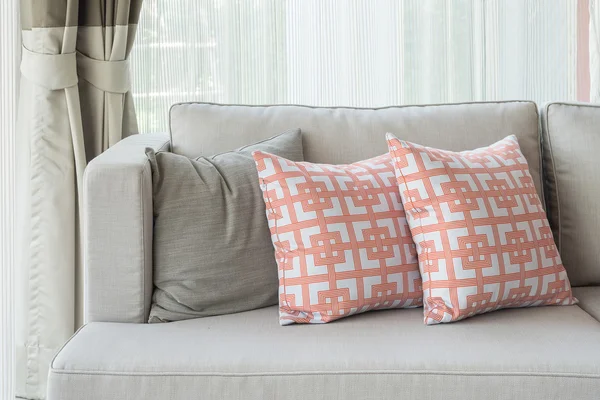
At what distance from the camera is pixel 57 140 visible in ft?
7.63

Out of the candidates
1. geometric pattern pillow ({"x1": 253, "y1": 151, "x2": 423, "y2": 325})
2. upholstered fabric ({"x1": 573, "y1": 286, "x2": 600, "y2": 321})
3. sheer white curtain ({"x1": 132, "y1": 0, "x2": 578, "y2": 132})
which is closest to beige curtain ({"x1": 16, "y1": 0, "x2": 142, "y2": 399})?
sheer white curtain ({"x1": 132, "y1": 0, "x2": 578, "y2": 132})

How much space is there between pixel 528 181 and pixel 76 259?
1370 millimetres

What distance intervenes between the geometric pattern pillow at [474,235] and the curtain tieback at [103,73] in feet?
3.22

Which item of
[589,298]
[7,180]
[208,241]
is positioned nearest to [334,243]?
[208,241]

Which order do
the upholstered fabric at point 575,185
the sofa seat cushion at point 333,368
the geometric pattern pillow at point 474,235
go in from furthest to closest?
the upholstered fabric at point 575,185 < the geometric pattern pillow at point 474,235 < the sofa seat cushion at point 333,368

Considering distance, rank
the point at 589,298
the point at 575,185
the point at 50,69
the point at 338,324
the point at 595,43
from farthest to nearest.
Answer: the point at 595,43, the point at 50,69, the point at 575,185, the point at 589,298, the point at 338,324

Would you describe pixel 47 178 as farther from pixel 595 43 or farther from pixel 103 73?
pixel 595 43


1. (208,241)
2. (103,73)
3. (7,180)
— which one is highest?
(103,73)

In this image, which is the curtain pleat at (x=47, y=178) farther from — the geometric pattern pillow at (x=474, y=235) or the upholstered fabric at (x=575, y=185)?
the upholstered fabric at (x=575, y=185)

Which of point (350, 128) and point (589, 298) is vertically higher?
point (350, 128)

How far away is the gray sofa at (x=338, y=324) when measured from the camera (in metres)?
1.47

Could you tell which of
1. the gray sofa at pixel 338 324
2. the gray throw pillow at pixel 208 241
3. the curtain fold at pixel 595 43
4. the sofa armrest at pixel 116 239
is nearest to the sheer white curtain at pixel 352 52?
the curtain fold at pixel 595 43

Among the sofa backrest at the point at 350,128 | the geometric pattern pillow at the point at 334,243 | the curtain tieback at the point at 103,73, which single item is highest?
the curtain tieback at the point at 103,73

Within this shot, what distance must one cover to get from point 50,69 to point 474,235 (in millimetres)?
1343
